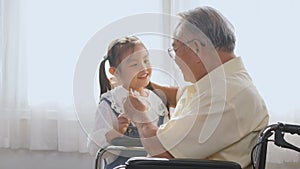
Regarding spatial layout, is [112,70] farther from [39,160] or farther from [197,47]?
[39,160]

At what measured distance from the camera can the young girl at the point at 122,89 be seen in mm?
1820

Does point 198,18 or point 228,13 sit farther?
point 228,13

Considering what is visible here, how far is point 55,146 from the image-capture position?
108 inches

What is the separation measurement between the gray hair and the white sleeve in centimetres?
48

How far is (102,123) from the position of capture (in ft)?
6.43

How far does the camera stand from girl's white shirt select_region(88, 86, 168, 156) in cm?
185

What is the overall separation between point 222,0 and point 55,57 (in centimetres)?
90

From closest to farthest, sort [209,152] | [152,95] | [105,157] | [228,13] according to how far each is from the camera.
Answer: [209,152] < [152,95] < [105,157] < [228,13]

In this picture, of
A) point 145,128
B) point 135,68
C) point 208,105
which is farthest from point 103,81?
point 208,105

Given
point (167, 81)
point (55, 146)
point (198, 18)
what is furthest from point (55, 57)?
point (198, 18)

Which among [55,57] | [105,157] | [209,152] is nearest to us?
[209,152]

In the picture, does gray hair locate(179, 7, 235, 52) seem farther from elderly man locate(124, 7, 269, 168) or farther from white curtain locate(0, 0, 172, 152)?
white curtain locate(0, 0, 172, 152)

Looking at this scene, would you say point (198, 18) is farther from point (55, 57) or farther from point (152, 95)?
point (55, 57)

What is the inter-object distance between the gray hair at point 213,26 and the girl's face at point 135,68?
Result: 0.24 meters
